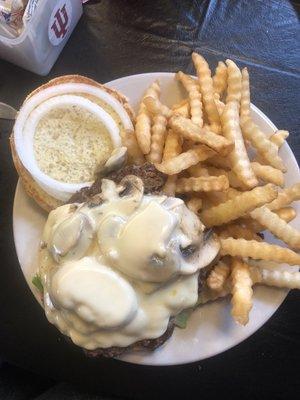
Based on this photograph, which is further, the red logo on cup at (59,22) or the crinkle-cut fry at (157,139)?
the red logo on cup at (59,22)

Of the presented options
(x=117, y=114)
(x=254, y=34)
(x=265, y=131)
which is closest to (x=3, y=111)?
(x=117, y=114)

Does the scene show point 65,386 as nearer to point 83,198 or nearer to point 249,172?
point 83,198

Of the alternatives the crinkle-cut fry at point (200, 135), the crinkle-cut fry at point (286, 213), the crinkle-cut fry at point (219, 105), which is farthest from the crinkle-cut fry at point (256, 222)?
the crinkle-cut fry at point (219, 105)

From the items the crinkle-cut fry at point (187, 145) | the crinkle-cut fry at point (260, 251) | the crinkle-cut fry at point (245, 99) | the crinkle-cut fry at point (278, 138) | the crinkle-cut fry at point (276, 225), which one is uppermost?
the crinkle-cut fry at point (245, 99)

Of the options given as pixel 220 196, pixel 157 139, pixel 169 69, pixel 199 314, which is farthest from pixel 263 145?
pixel 169 69

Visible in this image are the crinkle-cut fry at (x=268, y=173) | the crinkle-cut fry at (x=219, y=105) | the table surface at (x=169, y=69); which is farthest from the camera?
the table surface at (x=169, y=69)

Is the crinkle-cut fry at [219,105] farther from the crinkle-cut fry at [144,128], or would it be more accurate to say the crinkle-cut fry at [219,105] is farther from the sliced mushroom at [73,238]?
the sliced mushroom at [73,238]
